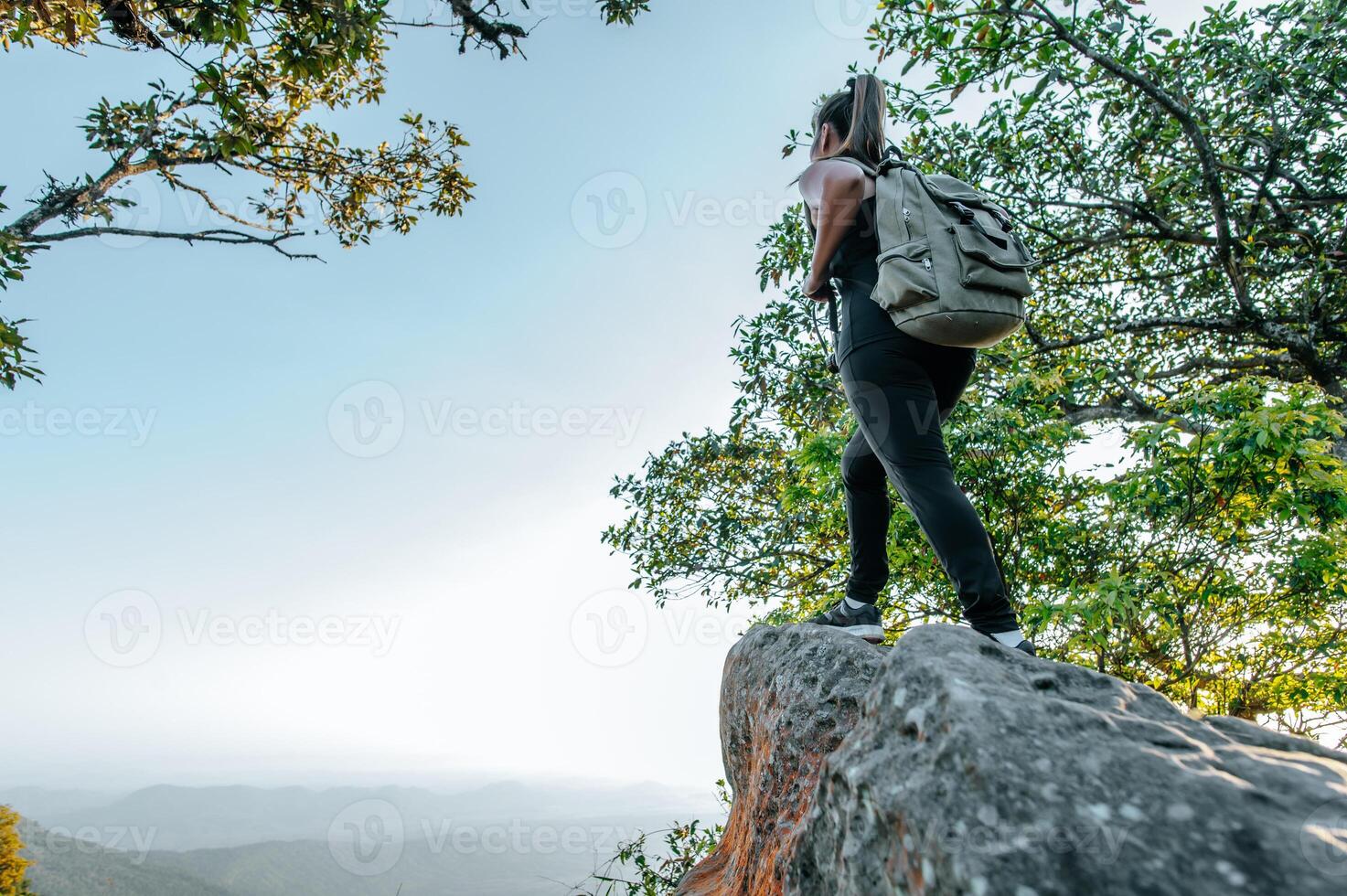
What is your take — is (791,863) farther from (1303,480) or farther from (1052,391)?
(1052,391)

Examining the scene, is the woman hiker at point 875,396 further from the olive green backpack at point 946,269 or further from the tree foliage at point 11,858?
the tree foliage at point 11,858

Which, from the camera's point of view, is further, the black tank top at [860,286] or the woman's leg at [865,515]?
the woman's leg at [865,515]

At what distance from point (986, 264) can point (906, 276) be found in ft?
0.85

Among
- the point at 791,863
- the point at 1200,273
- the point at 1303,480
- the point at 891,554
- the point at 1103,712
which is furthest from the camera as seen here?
the point at 1200,273

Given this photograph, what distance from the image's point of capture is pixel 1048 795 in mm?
1084

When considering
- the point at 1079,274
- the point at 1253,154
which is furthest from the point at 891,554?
the point at 1253,154

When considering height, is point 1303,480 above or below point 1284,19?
below

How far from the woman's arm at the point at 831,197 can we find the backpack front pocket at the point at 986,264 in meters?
0.37

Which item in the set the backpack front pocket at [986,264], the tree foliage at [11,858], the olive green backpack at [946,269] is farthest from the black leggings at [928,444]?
the tree foliage at [11,858]

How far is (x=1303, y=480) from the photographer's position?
420 cm

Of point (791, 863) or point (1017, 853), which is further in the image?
point (791, 863)

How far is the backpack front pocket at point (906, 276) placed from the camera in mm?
2012

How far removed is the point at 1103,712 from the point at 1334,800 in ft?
1.08

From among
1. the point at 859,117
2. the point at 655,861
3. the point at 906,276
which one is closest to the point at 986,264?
the point at 906,276
